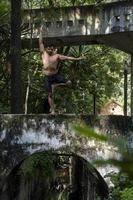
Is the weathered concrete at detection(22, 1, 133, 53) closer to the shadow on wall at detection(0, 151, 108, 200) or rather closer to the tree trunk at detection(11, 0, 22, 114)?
the tree trunk at detection(11, 0, 22, 114)

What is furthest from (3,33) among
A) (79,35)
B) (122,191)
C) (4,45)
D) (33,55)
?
(122,191)

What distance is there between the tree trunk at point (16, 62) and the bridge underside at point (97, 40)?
233cm

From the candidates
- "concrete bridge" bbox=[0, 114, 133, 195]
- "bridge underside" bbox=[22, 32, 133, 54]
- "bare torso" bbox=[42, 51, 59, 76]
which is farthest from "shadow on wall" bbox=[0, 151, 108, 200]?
"bridge underside" bbox=[22, 32, 133, 54]

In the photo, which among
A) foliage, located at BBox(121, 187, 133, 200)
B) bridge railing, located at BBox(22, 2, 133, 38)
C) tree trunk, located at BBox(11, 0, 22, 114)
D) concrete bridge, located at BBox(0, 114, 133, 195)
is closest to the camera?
foliage, located at BBox(121, 187, 133, 200)

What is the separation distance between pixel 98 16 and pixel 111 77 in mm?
6987

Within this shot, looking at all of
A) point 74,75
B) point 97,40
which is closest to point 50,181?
point 74,75

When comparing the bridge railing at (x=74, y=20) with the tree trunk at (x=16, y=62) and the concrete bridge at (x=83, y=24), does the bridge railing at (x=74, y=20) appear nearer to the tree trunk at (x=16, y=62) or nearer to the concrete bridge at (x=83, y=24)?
the concrete bridge at (x=83, y=24)

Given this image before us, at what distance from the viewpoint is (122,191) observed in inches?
350

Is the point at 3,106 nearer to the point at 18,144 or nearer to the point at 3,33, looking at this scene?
the point at 3,33

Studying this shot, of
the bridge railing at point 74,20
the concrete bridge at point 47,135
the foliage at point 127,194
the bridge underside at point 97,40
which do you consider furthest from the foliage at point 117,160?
the bridge railing at point 74,20

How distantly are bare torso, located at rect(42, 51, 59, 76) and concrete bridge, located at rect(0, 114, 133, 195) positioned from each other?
0.76m

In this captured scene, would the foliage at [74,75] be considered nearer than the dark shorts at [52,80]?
No

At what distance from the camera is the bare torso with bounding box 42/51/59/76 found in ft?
31.2

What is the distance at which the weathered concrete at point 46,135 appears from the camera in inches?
381
